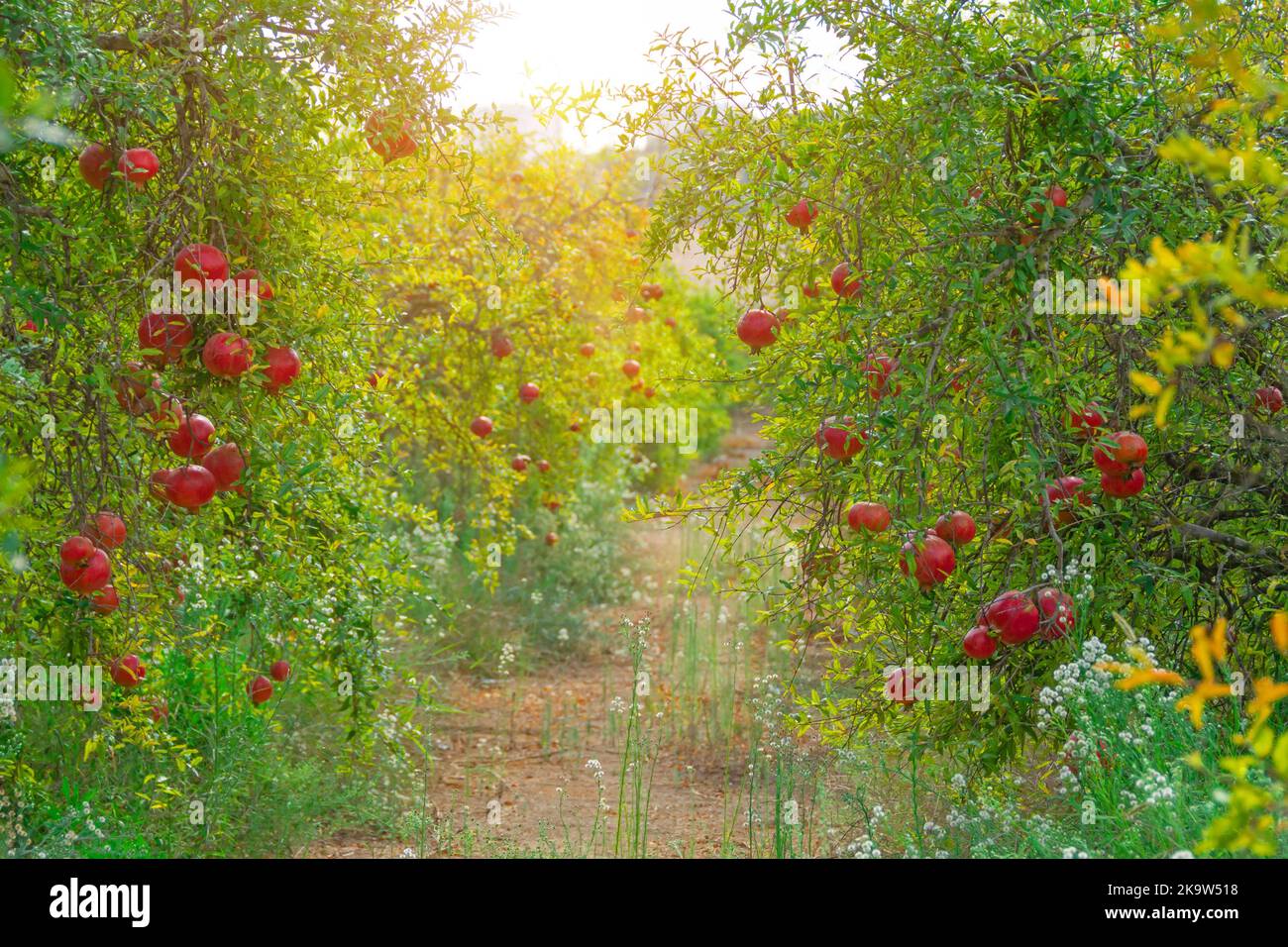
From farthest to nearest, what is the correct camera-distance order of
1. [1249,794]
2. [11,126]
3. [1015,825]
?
[1015,825]
[11,126]
[1249,794]

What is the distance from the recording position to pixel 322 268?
324cm

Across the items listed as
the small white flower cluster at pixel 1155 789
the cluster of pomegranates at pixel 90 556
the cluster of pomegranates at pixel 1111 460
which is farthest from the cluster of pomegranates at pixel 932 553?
the cluster of pomegranates at pixel 90 556

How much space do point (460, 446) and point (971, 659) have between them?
3.52 meters

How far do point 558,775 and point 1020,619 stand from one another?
3.07 m

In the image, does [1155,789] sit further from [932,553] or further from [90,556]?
[90,556]

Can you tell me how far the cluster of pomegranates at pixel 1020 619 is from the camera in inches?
113

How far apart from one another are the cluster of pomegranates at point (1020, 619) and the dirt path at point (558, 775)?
1.36 m

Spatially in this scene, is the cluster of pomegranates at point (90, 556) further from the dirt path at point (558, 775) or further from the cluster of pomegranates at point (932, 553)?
the cluster of pomegranates at point (932, 553)

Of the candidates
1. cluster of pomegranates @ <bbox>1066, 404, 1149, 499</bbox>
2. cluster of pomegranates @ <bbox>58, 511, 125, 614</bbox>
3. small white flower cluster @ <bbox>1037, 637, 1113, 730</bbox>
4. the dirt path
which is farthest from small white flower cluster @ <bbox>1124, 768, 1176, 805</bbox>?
cluster of pomegranates @ <bbox>58, 511, 125, 614</bbox>

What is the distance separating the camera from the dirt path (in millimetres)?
4484

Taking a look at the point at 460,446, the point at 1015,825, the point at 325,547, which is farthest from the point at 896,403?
the point at 460,446

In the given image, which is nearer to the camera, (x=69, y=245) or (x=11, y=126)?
(x=11, y=126)

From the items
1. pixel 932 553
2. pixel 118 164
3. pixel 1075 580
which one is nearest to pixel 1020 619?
pixel 932 553
